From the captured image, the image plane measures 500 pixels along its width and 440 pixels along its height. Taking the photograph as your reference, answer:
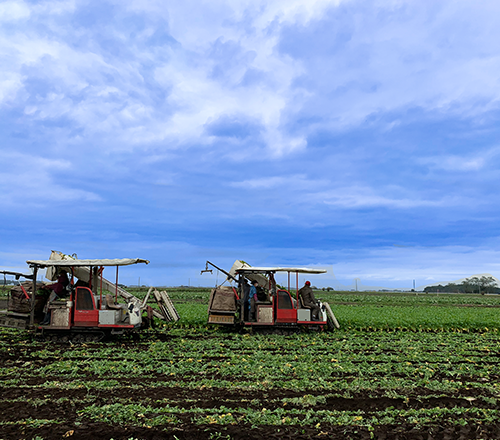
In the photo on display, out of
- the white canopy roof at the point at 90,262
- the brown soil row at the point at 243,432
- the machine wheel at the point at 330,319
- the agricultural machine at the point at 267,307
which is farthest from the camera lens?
the machine wheel at the point at 330,319

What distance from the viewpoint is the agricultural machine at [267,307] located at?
53.2 feet

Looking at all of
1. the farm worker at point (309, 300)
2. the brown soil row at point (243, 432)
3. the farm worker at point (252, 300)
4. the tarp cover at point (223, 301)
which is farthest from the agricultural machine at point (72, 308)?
the brown soil row at point (243, 432)

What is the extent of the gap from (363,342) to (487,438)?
29.7ft

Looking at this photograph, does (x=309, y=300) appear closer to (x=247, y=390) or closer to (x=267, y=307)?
(x=267, y=307)

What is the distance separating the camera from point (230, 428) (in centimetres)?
623

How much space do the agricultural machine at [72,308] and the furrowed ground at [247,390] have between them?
2.26ft

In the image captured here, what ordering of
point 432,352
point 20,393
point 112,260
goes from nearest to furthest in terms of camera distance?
point 20,393
point 432,352
point 112,260

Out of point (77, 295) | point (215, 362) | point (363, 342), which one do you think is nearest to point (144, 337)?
point (77, 295)

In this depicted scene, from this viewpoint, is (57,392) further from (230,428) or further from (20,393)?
(230,428)

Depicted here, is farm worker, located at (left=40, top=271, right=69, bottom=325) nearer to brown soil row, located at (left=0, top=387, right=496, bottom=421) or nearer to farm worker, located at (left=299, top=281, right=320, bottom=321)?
brown soil row, located at (left=0, top=387, right=496, bottom=421)

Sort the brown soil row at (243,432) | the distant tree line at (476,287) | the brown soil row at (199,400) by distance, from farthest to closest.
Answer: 1. the distant tree line at (476,287)
2. the brown soil row at (199,400)
3. the brown soil row at (243,432)

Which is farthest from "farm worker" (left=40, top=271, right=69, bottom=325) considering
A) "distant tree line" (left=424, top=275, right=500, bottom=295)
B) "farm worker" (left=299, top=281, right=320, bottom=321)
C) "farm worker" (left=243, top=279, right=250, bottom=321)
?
"distant tree line" (left=424, top=275, right=500, bottom=295)

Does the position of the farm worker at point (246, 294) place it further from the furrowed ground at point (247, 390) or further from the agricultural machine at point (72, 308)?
the agricultural machine at point (72, 308)

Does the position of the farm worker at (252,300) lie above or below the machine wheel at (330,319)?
above
